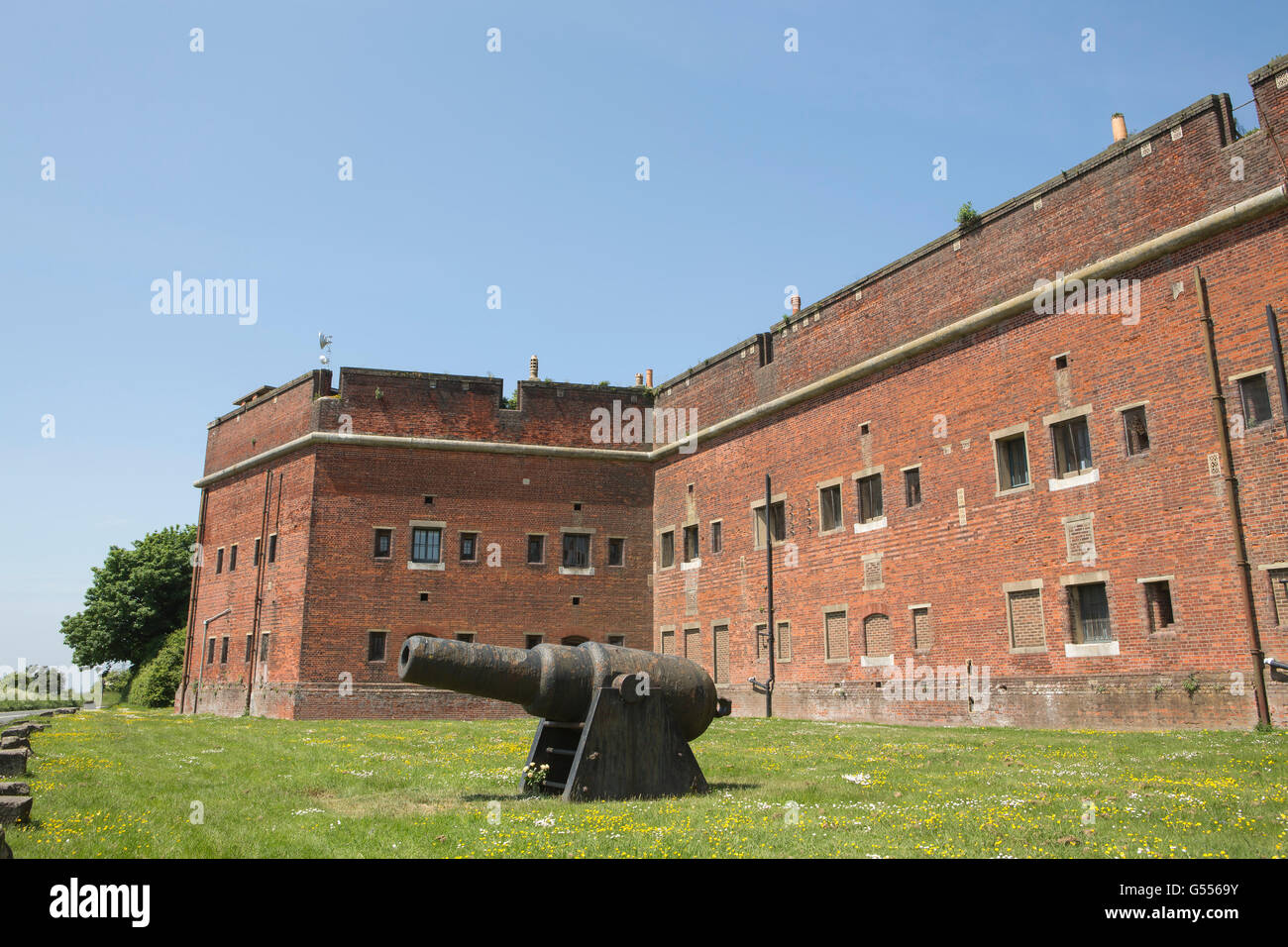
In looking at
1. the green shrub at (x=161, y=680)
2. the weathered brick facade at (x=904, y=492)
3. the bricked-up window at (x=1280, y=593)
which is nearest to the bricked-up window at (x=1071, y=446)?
the weathered brick facade at (x=904, y=492)

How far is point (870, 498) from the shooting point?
2241cm

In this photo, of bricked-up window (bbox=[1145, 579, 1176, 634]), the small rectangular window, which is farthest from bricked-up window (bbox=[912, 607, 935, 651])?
the small rectangular window

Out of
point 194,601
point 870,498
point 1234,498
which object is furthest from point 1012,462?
point 194,601

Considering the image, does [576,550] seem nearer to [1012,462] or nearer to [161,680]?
[1012,462]

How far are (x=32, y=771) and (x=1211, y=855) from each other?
1132 centimetres

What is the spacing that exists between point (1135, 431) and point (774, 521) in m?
10.1

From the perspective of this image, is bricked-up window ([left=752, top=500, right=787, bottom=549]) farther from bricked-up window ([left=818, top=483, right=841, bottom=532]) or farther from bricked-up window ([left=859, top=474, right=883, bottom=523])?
bricked-up window ([left=859, top=474, right=883, bottom=523])

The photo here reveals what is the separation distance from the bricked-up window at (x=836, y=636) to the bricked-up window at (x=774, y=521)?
9.10 feet

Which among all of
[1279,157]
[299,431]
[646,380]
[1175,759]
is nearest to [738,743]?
[1175,759]

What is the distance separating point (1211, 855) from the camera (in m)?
5.88

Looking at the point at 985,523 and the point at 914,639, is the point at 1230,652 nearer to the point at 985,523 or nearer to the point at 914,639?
the point at 985,523

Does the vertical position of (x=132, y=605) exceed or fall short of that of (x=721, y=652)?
it exceeds it

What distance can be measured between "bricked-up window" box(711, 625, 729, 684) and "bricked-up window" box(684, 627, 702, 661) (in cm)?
71

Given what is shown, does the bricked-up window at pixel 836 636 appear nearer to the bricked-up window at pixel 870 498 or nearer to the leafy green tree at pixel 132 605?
the bricked-up window at pixel 870 498
